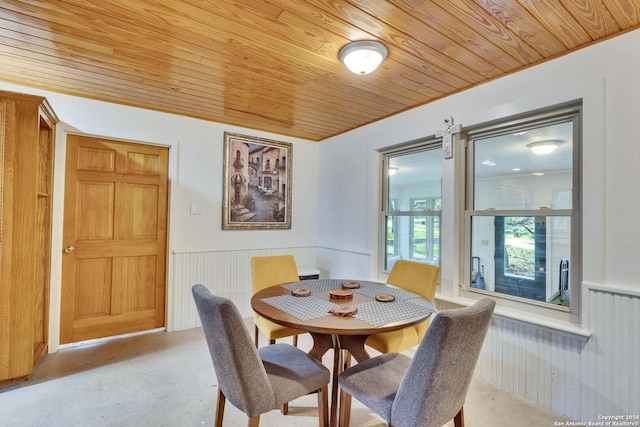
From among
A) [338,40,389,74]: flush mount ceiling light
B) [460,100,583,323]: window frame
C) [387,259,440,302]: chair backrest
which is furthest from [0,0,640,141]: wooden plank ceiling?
[387,259,440,302]: chair backrest

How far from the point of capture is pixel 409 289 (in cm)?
235

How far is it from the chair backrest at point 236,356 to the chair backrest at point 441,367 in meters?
0.56

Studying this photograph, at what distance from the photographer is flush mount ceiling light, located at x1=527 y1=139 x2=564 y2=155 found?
2.01m

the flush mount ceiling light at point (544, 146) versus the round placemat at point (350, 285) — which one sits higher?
the flush mount ceiling light at point (544, 146)

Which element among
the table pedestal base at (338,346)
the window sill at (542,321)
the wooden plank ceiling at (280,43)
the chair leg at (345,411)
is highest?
the wooden plank ceiling at (280,43)

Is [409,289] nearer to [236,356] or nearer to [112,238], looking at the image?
[236,356]

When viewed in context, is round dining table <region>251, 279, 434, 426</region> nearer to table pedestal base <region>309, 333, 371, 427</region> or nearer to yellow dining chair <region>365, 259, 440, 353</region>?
table pedestal base <region>309, 333, 371, 427</region>

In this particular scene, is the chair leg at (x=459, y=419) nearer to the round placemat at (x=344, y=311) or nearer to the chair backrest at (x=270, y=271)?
the round placemat at (x=344, y=311)

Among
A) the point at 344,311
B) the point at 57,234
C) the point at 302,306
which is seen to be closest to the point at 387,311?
the point at 344,311

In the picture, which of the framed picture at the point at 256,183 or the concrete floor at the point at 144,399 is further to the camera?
the framed picture at the point at 256,183

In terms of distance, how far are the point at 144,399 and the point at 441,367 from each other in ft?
6.29

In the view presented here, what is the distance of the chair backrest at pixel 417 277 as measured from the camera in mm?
2195

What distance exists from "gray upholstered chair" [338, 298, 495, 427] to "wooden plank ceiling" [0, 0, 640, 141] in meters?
1.44

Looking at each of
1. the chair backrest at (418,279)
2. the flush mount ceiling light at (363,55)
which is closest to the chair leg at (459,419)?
the chair backrest at (418,279)
